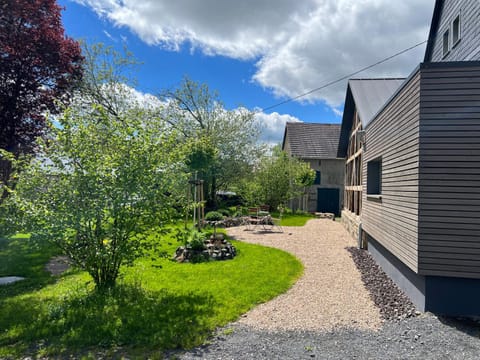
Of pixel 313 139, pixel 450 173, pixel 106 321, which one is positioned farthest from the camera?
pixel 313 139

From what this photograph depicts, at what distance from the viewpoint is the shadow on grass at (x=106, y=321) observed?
2.99 m

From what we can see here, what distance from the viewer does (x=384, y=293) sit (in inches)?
183

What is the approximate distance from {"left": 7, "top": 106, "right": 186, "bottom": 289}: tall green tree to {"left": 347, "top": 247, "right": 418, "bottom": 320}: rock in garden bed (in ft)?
11.4

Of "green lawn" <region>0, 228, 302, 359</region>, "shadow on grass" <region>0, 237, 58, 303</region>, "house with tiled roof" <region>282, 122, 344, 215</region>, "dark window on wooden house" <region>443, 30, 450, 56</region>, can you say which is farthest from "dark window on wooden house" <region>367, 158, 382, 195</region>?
"house with tiled roof" <region>282, 122, 344, 215</region>

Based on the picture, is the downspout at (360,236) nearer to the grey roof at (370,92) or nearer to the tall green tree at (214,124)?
the grey roof at (370,92)

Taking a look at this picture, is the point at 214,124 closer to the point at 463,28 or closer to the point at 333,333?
the point at 463,28

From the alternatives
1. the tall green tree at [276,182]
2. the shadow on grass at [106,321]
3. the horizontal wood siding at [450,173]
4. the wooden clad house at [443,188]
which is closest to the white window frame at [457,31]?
the wooden clad house at [443,188]

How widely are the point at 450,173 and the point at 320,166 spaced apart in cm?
1756

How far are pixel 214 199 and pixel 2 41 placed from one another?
1295 centimetres

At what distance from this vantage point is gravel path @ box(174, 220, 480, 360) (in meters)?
2.80

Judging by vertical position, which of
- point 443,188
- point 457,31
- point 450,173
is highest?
point 457,31

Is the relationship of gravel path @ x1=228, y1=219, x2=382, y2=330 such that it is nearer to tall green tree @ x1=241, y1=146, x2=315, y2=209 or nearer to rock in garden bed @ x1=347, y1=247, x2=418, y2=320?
rock in garden bed @ x1=347, y1=247, x2=418, y2=320

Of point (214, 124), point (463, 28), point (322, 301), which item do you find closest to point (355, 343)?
point (322, 301)

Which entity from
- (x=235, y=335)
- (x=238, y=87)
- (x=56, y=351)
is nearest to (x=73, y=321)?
(x=56, y=351)
